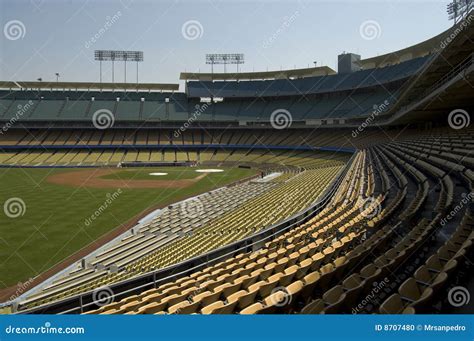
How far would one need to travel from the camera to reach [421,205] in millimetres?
11055

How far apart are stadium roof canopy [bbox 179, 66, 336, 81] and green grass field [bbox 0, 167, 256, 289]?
1601 inches

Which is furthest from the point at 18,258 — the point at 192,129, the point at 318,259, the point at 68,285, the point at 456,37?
the point at 192,129

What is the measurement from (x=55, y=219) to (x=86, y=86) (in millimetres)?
59040

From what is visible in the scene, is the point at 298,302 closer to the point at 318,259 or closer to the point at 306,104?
the point at 318,259

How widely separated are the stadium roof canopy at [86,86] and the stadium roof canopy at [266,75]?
4.44m

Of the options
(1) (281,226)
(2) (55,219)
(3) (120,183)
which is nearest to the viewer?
(1) (281,226)

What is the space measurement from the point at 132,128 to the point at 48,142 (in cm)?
1425

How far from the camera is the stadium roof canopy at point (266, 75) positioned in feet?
221

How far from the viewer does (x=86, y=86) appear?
235 ft

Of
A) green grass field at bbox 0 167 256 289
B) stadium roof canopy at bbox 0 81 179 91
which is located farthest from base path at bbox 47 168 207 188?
stadium roof canopy at bbox 0 81 179 91

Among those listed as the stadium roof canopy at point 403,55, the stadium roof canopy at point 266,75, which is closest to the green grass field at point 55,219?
the stadium roof canopy at point 403,55

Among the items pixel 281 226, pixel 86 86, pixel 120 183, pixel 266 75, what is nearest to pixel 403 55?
pixel 266 75

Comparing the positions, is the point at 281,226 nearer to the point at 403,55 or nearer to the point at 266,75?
the point at 403,55

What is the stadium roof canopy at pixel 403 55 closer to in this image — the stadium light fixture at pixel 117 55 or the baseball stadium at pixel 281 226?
the baseball stadium at pixel 281 226
